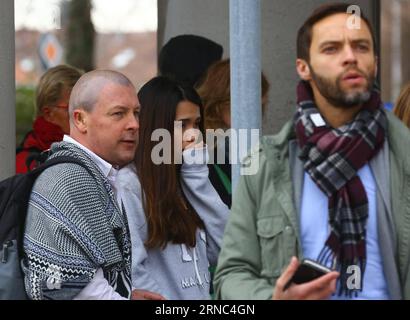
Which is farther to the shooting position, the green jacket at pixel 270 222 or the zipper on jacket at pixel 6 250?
the zipper on jacket at pixel 6 250

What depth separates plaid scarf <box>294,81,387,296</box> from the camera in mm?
3340

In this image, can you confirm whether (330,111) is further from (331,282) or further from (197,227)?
(197,227)

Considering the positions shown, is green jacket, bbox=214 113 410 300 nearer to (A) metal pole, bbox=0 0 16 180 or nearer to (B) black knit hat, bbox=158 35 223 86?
(A) metal pole, bbox=0 0 16 180

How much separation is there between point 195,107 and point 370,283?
67.7 inches

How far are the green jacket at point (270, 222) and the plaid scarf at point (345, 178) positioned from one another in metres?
0.08

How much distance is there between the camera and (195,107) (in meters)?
4.89

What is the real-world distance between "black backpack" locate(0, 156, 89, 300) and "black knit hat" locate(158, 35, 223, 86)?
268cm

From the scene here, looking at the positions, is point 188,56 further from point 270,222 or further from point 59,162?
point 270,222

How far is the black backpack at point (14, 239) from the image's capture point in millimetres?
3977

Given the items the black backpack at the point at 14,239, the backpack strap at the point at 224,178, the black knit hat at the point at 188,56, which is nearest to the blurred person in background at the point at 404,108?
the backpack strap at the point at 224,178

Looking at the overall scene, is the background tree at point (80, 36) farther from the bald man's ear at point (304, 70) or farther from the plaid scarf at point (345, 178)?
the plaid scarf at point (345, 178)
